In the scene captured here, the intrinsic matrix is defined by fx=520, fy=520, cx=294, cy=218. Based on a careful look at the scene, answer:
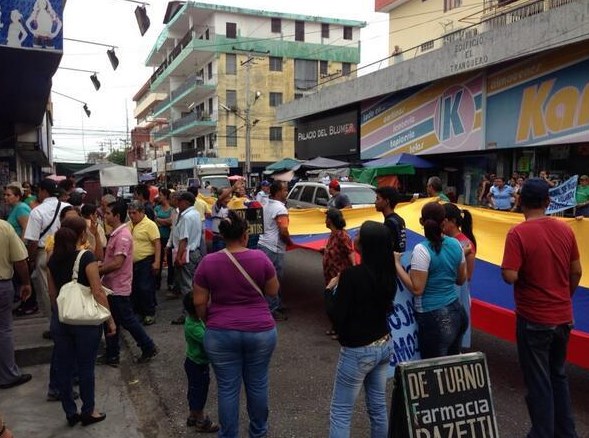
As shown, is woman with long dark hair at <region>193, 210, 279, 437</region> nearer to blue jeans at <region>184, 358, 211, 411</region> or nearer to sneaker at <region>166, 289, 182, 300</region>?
blue jeans at <region>184, 358, 211, 411</region>

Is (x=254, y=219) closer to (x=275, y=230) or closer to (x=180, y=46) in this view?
(x=275, y=230)

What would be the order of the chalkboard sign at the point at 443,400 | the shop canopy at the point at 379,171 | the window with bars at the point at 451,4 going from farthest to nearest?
the window with bars at the point at 451,4 < the shop canopy at the point at 379,171 < the chalkboard sign at the point at 443,400

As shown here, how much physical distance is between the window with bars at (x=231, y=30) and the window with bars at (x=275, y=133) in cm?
926

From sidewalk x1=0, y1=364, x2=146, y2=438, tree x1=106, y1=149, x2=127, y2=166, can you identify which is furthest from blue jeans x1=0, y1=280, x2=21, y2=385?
tree x1=106, y1=149, x2=127, y2=166

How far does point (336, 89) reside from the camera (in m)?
25.8

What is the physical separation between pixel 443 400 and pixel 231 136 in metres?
46.3

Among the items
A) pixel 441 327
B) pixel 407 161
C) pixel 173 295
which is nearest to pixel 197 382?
pixel 441 327

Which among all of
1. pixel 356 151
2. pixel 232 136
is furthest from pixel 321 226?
pixel 232 136

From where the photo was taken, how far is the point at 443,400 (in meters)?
3.06

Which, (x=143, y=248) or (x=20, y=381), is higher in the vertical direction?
(x=143, y=248)

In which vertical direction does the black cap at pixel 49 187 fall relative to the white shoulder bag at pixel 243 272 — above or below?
above

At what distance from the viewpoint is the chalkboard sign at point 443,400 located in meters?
2.99

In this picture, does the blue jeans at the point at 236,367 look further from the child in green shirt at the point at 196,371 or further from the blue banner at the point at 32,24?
the blue banner at the point at 32,24

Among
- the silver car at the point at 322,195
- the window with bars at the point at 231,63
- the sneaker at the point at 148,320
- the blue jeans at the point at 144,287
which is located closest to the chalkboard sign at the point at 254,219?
the blue jeans at the point at 144,287
